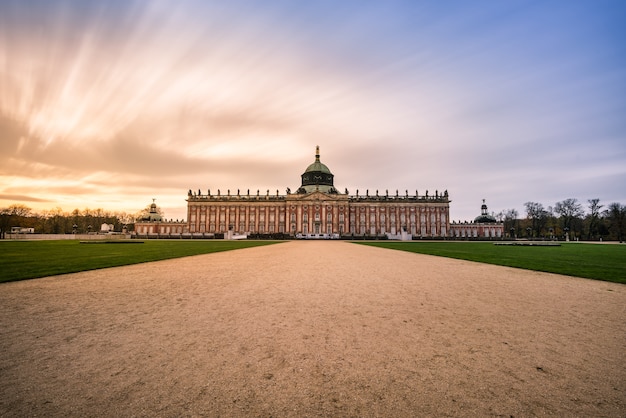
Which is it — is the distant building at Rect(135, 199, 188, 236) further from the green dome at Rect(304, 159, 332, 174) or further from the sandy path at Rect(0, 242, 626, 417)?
the sandy path at Rect(0, 242, 626, 417)

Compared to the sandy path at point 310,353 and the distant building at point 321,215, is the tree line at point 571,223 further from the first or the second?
the sandy path at point 310,353

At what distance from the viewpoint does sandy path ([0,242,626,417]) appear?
287cm

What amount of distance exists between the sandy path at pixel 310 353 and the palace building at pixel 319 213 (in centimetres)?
7479

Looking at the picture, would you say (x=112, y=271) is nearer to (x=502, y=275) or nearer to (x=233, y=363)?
(x=233, y=363)

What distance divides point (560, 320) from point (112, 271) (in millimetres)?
13298

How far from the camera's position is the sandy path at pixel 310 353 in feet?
9.40

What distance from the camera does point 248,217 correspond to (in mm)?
90500

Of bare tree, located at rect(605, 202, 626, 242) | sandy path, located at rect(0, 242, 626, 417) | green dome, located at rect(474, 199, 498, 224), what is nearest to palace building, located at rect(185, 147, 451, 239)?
green dome, located at rect(474, 199, 498, 224)

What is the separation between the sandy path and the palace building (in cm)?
7479

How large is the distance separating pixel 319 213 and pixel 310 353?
267 ft

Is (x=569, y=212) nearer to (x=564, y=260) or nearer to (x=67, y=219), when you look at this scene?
(x=564, y=260)

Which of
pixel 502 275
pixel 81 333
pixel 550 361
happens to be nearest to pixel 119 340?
pixel 81 333

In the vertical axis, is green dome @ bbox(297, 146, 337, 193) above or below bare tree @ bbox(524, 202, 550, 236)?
above

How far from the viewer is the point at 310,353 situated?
4.08 m
